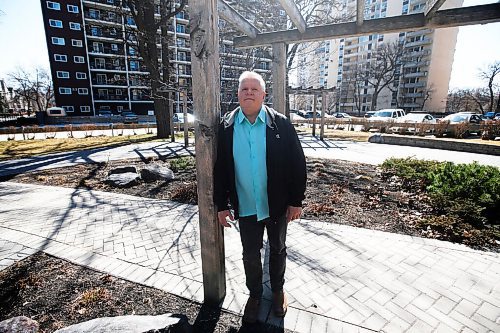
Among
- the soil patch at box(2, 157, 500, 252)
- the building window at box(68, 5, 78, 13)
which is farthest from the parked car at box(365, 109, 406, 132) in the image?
the building window at box(68, 5, 78, 13)

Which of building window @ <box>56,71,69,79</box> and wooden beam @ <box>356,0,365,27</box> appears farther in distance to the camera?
building window @ <box>56,71,69,79</box>

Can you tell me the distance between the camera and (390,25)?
13.2 feet

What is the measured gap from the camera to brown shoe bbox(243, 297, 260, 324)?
245cm

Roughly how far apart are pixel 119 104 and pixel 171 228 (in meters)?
52.1

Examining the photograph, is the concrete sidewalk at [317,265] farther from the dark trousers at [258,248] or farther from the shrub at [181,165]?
the shrub at [181,165]

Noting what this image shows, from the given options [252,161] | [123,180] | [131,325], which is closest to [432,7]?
[252,161]

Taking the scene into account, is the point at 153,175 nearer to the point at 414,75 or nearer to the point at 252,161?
the point at 252,161

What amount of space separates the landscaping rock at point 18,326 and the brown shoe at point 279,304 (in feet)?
6.62

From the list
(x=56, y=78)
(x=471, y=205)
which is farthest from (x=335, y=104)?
(x=471, y=205)

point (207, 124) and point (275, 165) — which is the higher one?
point (207, 124)

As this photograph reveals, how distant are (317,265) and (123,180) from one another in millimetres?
5701

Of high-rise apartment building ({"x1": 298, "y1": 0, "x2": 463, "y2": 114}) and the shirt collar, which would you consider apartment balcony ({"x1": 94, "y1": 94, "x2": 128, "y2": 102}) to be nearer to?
high-rise apartment building ({"x1": 298, "y1": 0, "x2": 463, "y2": 114})

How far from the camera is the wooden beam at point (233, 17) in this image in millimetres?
3208

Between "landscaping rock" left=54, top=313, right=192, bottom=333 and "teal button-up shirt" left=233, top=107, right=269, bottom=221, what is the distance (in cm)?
108
